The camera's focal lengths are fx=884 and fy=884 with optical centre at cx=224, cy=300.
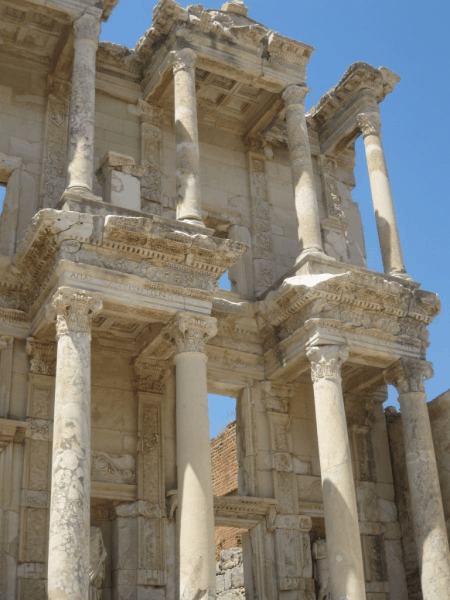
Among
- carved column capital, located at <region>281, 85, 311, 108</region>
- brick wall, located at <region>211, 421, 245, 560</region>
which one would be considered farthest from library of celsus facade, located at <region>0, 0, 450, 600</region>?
brick wall, located at <region>211, 421, 245, 560</region>

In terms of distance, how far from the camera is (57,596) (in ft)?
36.6

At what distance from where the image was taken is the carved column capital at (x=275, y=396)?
55.2 feet

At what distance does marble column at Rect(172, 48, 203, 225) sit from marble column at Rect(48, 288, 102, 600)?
2.88 meters

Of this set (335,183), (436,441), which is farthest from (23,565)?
(335,183)

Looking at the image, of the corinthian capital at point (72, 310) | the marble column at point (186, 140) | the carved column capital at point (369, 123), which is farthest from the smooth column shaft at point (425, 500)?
the corinthian capital at point (72, 310)

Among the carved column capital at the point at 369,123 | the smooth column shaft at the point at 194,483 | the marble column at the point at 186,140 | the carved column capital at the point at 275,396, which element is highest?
the carved column capital at the point at 369,123

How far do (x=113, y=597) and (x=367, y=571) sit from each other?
16.4 feet

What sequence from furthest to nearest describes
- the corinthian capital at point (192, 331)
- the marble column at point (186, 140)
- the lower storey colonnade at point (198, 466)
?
1. the marble column at point (186, 140)
2. the corinthian capital at point (192, 331)
3. the lower storey colonnade at point (198, 466)

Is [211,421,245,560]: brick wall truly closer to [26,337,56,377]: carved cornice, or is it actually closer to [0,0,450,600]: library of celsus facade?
[0,0,450,600]: library of celsus facade

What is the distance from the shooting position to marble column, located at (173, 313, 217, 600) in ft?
40.7

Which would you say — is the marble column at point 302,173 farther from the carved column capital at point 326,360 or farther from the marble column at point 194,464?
the marble column at point 194,464

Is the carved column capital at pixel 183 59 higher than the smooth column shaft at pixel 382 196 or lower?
higher

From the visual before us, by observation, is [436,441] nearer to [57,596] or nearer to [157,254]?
[157,254]

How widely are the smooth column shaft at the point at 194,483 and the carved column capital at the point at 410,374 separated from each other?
13.9 ft
